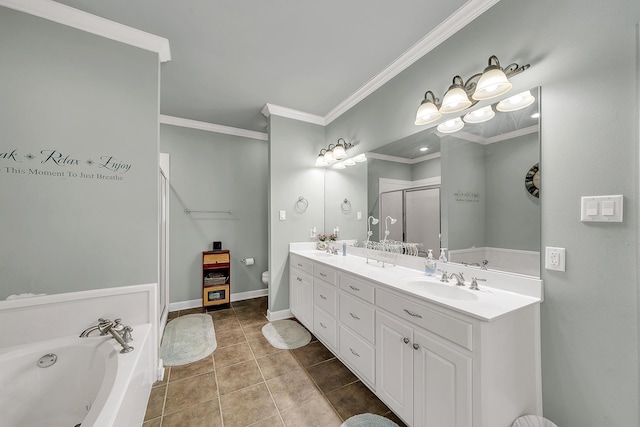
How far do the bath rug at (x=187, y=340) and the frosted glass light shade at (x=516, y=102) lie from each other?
9.98 feet

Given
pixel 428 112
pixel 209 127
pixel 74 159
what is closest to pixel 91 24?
pixel 74 159

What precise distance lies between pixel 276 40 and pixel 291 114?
1.22 metres

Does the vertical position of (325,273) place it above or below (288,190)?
below

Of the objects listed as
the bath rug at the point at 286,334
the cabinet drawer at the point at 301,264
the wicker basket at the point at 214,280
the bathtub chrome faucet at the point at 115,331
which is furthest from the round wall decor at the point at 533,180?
the wicker basket at the point at 214,280

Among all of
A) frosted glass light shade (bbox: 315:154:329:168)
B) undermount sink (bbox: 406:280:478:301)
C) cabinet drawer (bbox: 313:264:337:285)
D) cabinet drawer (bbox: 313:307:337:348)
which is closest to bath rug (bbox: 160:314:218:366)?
cabinet drawer (bbox: 313:307:337:348)

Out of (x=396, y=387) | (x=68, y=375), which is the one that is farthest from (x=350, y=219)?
(x=68, y=375)

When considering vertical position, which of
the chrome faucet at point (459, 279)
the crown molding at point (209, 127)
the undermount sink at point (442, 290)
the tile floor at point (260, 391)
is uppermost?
the crown molding at point (209, 127)

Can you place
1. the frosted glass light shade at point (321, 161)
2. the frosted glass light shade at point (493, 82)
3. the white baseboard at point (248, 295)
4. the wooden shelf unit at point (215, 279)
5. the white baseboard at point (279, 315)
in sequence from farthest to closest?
the white baseboard at point (248, 295), the wooden shelf unit at point (215, 279), the frosted glass light shade at point (321, 161), the white baseboard at point (279, 315), the frosted glass light shade at point (493, 82)

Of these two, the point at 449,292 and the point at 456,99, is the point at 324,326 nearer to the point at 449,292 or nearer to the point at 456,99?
the point at 449,292

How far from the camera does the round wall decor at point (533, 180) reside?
4.30 feet

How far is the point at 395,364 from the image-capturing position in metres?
1.46

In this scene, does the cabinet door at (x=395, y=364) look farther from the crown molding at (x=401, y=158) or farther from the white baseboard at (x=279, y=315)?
the white baseboard at (x=279, y=315)

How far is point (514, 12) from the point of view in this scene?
1.38 meters

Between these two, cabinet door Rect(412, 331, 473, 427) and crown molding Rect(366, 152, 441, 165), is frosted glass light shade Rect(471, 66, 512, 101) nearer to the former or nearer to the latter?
crown molding Rect(366, 152, 441, 165)
